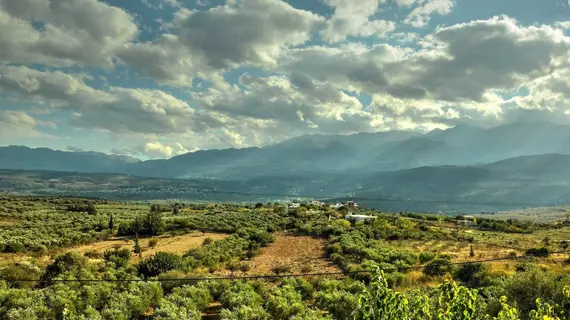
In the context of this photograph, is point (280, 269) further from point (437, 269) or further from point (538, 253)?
point (538, 253)

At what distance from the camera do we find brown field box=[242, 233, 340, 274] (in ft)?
112

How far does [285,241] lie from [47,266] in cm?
2899

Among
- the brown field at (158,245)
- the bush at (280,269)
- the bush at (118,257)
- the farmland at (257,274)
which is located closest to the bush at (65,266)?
the farmland at (257,274)

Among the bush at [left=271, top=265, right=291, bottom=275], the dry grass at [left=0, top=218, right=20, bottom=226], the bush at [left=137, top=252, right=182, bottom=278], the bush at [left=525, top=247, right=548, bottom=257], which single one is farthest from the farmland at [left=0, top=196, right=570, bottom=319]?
the dry grass at [left=0, top=218, right=20, bottom=226]

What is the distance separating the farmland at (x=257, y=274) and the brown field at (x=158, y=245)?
0.16 meters

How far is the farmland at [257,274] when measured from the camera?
15.9m

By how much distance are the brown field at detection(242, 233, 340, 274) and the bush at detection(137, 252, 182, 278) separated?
7122mm

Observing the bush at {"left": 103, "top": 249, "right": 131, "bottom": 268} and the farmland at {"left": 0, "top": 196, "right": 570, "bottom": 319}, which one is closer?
the farmland at {"left": 0, "top": 196, "right": 570, "bottom": 319}

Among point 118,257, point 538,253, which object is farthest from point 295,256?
point 538,253

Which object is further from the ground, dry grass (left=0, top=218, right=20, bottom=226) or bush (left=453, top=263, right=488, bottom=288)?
bush (left=453, top=263, right=488, bottom=288)

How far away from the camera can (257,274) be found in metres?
31.5

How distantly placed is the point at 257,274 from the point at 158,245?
18140 millimetres

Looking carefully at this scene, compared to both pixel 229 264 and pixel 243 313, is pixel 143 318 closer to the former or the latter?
pixel 243 313

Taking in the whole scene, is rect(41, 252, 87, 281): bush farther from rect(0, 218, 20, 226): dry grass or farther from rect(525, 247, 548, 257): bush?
rect(525, 247, 548, 257): bush
